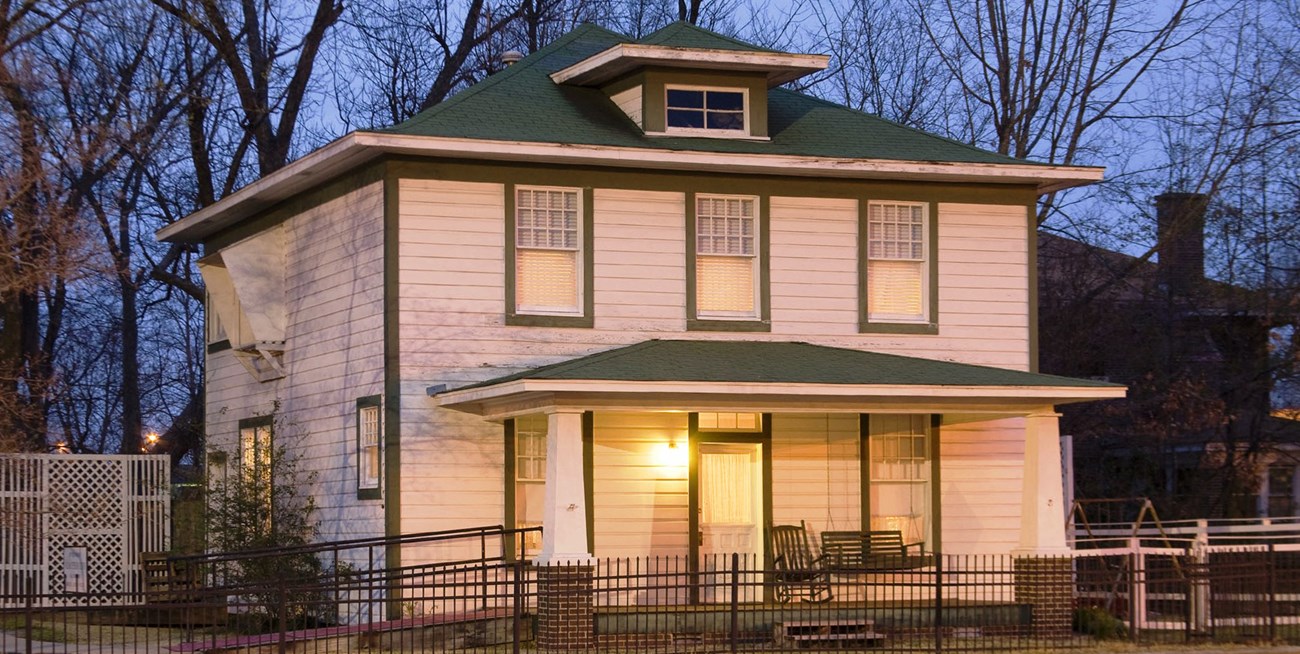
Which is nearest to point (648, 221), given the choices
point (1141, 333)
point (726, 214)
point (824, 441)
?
point (726, 214)

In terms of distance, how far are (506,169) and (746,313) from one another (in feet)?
12.5

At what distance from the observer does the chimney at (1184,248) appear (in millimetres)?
35406

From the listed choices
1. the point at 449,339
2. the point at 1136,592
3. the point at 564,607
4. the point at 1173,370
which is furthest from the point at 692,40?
the point at 1173,370

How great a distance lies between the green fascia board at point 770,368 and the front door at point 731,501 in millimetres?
1536

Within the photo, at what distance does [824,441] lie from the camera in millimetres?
25203

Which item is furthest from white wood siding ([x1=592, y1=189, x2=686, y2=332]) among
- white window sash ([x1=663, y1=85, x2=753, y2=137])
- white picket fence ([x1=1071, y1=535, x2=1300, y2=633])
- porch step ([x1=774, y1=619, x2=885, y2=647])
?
white picket fence ([x1=1071, y1=535, x2=1300, y2=633])

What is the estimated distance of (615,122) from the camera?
82.9 feet

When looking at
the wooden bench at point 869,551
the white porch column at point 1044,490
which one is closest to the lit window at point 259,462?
the wooden bench at point 869,551

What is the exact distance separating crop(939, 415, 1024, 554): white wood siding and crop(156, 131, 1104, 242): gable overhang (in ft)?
11.1

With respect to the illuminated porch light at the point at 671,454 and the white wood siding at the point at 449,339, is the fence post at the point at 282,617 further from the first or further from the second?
the illuminated porch light at the point at 671,454

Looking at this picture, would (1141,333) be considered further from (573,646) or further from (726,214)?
(573,646)

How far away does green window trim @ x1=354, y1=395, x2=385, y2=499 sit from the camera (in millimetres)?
23453

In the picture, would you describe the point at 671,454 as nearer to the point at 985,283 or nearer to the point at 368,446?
the point at 368,446

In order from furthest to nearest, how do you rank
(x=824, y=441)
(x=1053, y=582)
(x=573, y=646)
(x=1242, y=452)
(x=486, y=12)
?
(x=486, y=12) → (x=1242, y=452) → (x=824, y=441) → (x=1053, y=582) → (x=573, y=646)
